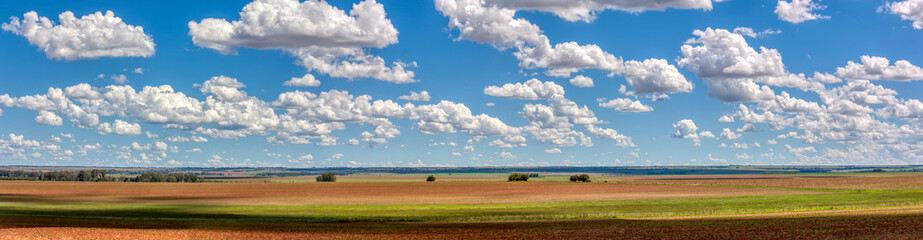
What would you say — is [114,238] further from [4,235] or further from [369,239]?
[369,239]

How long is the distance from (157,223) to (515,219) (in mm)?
26362

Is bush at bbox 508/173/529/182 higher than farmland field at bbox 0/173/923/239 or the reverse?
higher

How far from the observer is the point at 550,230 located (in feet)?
148

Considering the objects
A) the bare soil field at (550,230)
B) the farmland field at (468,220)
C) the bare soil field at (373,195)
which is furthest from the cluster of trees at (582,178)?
the bare soil field at (550,230)

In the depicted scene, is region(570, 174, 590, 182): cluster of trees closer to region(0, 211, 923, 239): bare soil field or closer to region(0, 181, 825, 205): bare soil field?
region(0, 181, 825, 205): bare soil field

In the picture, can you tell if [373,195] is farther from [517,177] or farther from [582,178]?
[582,178]

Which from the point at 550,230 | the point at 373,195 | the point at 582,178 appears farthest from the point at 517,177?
the point at 550,230

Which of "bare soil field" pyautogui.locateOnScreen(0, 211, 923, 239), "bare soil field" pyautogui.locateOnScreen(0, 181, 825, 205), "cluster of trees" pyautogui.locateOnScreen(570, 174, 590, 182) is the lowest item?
"bare soil field" pyautogui.locateOnScreen(0, 211, 923, 239)

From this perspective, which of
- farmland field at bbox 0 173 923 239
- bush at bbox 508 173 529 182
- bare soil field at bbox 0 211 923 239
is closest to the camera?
bare soil field at bbox 0 211 923 239

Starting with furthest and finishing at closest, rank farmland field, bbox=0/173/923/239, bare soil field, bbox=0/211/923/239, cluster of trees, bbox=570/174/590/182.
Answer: cluster of trees, bbox=570/174/590/182 → farmland field, bbox=0/173/923/239 → bare soil field, bbox=0/211/923/239

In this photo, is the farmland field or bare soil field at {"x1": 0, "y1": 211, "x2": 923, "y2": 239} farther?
the farmland field

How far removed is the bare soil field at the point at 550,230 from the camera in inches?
1544

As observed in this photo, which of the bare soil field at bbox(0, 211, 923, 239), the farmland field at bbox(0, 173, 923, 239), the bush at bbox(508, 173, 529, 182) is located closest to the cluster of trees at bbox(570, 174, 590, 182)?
the bush at bbox(508, 173, 529, 182)

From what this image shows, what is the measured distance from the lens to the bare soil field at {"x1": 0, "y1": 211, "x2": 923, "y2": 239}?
39219 millimetres
